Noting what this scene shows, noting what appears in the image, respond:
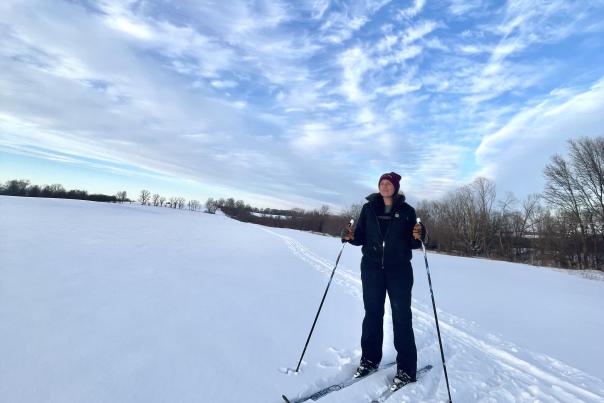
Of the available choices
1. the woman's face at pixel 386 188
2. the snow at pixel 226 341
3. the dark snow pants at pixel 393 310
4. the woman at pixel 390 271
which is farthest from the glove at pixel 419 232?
the snow at pixel 226 341

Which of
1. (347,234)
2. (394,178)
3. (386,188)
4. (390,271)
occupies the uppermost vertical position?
(394,178)

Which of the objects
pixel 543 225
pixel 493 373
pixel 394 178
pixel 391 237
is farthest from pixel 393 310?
pixel 543 225

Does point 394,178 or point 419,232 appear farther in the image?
point 394,178

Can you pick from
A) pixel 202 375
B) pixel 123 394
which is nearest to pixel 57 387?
pixel 123 394

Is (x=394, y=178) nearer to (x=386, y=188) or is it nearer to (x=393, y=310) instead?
(x=386, y=188)

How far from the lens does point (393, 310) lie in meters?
3.08

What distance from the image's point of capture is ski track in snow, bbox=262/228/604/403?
115 inches

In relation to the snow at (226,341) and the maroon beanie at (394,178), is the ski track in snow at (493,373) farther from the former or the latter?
the maroon beanie at (394,178)

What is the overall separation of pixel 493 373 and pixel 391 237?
2.08 meters

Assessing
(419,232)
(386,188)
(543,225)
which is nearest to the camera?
(419,232)

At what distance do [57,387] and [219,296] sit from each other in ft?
10.1

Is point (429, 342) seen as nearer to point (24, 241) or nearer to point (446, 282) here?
point (446, 282)

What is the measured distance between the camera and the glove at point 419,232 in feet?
9.95

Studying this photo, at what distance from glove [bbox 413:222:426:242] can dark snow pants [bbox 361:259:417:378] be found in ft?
0.95
